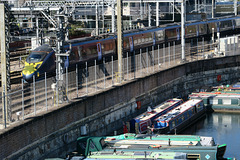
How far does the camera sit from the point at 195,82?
5203 centimetres

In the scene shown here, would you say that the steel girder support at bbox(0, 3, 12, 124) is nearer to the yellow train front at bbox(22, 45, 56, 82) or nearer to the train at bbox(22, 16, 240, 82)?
the train at bbox(22, 16, 240, 82)

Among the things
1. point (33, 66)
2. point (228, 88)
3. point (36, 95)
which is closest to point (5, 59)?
point (36, 95)

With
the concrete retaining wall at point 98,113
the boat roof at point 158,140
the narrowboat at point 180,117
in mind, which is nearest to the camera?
the concrete retaining wall at point 98,113

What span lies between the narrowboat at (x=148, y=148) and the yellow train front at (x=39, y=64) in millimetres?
8492

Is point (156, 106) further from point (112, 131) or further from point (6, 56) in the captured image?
point (6, 56)

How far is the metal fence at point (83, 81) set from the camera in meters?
27.8

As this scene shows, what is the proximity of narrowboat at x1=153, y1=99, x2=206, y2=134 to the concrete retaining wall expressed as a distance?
2358mm

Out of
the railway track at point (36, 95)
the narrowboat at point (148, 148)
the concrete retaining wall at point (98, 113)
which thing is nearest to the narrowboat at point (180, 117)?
the concrete retaining wall at point (98, 113)

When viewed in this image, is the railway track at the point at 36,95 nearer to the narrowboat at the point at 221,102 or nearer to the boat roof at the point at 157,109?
the boat roof at the point at 157,109

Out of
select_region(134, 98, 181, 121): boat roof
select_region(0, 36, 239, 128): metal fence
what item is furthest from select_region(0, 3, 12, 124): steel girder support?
select_region(134, 98, 181, 121): boat roof

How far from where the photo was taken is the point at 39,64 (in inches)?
1508

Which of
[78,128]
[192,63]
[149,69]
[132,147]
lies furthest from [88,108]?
[192,63]

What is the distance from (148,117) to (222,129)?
658 cm

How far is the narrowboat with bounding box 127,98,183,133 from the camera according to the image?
119 ft
